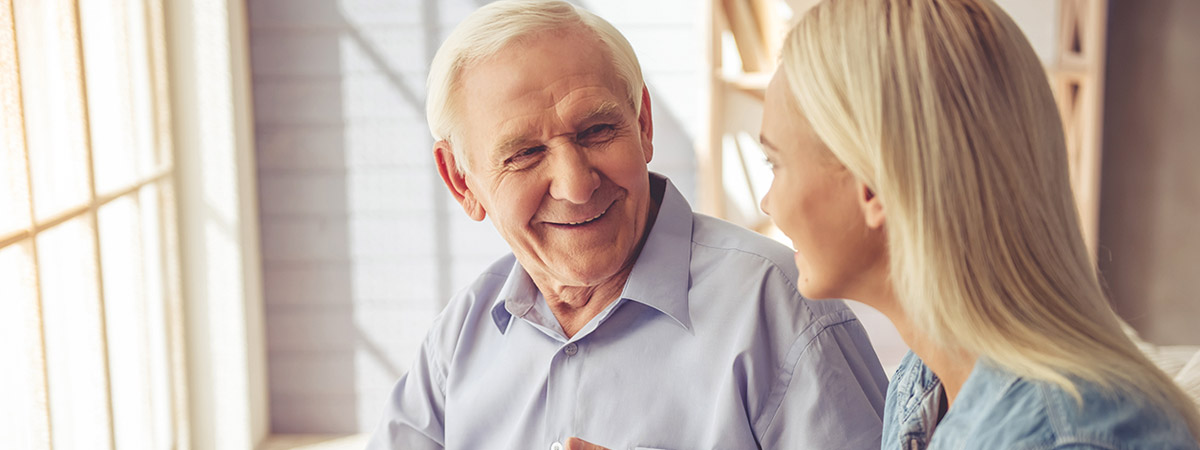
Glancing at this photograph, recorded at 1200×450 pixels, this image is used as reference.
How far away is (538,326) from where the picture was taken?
145 centimetres

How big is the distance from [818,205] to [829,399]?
36 cm

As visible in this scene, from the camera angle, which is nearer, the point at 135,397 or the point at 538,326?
the point at 538,326

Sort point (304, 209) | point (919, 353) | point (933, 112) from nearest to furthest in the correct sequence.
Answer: point (933, 112)
point (919, 353)
point (304, 209)

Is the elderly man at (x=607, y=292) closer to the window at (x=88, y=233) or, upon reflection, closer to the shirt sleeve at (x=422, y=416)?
the shirt sleeve at (x=422, y=416)

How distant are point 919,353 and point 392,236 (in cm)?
285

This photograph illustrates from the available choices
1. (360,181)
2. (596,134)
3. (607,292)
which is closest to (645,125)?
(596,134)

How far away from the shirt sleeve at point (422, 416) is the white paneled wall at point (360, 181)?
2.08 meters

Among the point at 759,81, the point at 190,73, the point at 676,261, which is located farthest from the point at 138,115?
the point at 676,261

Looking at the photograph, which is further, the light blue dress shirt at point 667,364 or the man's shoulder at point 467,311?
the man's shoulder at point 467,311

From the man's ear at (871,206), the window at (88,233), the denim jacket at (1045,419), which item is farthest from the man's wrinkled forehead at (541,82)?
the window at (88,233)

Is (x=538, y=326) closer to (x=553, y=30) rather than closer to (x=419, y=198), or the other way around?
(x=553, y=30)

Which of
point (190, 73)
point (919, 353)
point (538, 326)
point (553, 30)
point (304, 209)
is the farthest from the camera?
point (304, 209)

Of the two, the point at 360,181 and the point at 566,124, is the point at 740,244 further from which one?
the point at 360,181

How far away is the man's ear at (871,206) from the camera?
0.95 meters
